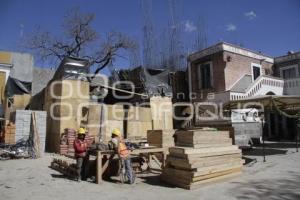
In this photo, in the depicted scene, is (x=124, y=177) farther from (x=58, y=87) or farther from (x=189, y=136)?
(x=58, y=87)

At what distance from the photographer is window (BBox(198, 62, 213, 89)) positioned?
25.5m

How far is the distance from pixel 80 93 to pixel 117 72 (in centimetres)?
1073

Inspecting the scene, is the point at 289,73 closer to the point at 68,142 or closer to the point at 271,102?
the point at 271,102

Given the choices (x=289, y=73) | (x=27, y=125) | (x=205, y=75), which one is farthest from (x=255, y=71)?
(x=27, y=125)

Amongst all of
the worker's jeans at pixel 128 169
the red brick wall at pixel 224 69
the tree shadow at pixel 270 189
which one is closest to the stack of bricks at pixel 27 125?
the worker's jeans at pixel 128 169

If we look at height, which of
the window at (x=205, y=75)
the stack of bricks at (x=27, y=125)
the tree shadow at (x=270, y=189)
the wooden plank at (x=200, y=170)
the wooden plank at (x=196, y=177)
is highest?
the window at (x=205, y=75)

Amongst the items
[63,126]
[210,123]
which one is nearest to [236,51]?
[210,123]

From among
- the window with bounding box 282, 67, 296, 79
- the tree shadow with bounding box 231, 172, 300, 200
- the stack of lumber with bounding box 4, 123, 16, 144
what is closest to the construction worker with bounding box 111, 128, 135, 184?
the tree shadow with bounding box 231, 172, 300, 200

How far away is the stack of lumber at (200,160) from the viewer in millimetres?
8930

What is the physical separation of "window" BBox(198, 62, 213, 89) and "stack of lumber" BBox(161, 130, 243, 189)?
→ 1536 centimetres

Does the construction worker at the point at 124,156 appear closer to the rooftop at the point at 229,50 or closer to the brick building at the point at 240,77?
the brick building at the point at 240,77

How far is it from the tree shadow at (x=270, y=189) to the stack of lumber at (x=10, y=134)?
11784mm

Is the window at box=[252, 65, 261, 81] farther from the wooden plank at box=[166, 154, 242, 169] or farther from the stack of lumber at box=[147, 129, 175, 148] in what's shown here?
the wooden plank at box=[166, 154, 242, 169]

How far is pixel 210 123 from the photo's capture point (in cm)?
1775
